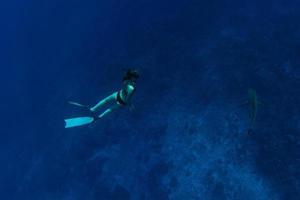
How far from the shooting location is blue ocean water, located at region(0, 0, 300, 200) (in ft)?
47.3

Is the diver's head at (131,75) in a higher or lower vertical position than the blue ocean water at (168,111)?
higher

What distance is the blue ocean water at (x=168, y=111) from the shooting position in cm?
1441

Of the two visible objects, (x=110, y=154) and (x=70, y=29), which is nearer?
(x=110, y=154)

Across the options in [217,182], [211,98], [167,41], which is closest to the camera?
[217,182]

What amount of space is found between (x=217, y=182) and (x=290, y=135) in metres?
4.06

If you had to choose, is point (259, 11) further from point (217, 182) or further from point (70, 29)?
point (70, 29)

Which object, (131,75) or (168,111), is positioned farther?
(168,111)

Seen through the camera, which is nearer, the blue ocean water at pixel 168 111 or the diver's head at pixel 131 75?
the diver's head at pixel 131 75

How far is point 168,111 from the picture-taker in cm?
1827

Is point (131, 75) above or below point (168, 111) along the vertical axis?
above

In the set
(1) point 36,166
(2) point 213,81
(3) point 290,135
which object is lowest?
(1) point 36,166

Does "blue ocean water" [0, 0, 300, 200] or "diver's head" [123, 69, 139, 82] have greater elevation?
"diver's head" [123, 69, 139, 82]

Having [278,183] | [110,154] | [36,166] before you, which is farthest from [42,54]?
[278,183]

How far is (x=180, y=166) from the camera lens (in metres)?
15.4
